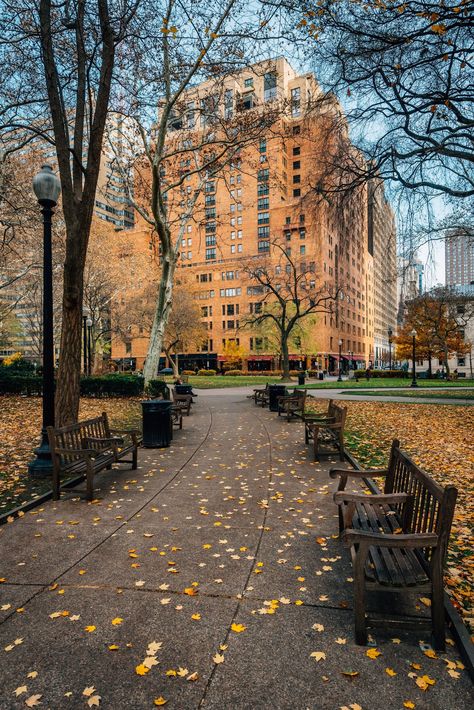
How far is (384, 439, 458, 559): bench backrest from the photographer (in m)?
2.93

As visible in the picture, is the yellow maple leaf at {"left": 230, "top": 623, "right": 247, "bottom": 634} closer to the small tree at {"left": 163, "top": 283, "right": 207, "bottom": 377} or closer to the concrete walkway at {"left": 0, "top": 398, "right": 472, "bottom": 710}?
the concrete walkway at {"left": 0, "top": 398, "right": 472, "bottom": 710}

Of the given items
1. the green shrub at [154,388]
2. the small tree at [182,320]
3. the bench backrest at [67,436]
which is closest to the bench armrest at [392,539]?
the bench backrest at [67,436]

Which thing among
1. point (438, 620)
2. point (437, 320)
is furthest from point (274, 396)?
point (437, 320)

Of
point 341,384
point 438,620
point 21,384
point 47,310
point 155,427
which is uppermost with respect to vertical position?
point 47,310

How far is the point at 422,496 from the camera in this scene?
3.71 metres

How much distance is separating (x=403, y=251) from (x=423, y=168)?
203 centimetres

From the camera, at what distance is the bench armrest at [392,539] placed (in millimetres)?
2957

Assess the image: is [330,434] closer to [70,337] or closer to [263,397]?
[70,337]

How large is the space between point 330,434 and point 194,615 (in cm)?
619

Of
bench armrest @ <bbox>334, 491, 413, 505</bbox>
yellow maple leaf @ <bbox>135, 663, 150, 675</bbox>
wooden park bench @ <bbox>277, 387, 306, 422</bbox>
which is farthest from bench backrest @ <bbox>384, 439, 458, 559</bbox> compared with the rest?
wooden park bench @ <bbox>277, 387, 306, 422</bbox>

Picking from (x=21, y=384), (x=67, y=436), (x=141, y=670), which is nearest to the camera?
(x=141, y=670)

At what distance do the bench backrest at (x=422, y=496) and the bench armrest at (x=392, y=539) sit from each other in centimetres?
8

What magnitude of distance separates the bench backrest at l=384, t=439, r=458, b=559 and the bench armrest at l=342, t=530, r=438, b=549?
8 centimetres

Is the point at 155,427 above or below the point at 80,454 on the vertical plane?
below
